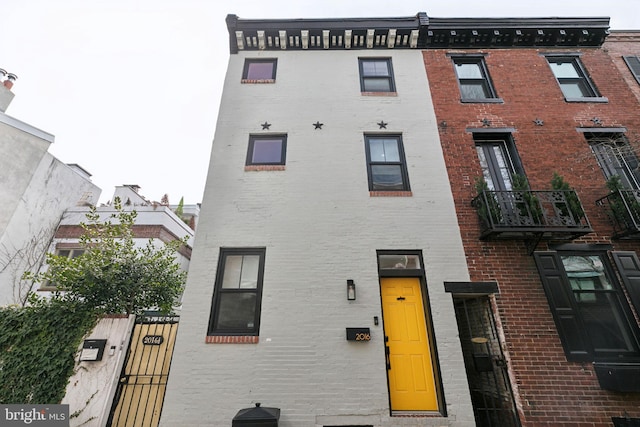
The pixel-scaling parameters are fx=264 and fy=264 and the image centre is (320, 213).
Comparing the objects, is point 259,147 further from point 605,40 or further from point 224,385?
point 605,40

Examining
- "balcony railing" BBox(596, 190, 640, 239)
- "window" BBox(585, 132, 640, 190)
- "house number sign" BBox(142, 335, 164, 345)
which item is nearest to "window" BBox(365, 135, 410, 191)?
"balcony railing" BBox(596, 190, 640, 239)

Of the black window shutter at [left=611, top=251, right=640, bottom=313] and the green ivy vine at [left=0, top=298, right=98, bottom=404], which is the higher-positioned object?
the black window shutter at [left=611, top=251, right=640, bottom=313]

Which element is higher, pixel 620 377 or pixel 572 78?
pixel 572 78

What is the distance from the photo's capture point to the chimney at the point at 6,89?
10.5 meters

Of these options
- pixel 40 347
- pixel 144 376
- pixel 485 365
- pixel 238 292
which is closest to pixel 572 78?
pixel 485 365

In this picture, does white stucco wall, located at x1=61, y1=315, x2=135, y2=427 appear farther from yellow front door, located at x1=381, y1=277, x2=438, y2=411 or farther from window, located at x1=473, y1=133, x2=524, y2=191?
window, located at x1=473, y1=133, x2=524, y2=191

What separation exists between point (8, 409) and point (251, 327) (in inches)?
152

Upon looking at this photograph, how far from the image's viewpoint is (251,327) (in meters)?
4.91

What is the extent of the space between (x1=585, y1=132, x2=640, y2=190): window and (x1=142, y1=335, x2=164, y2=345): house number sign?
1039 centimetres

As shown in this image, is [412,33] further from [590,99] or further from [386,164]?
[590,99]

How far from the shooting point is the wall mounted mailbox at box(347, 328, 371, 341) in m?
4.63

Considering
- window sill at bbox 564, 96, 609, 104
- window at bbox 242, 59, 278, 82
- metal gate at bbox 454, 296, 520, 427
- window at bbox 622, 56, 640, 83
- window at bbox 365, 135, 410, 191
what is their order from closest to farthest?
metal gate at bbox 454, 296, 520, 427 → window at bbox 365, 135, 410, 191 → window sill at bbox 564, 96, 609, 104 → window at bbox 622, 56, 640, 83 → window at bbox 242, 59, 278, 82

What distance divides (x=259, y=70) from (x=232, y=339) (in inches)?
290

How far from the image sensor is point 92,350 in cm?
464
